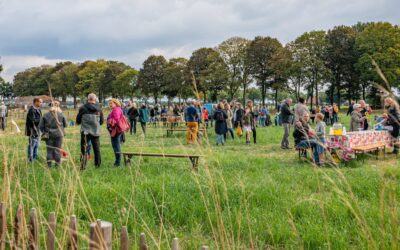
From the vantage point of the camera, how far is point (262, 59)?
54.1 meters

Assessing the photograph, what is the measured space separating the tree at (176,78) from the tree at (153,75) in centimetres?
137

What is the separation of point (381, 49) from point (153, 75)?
1437 inches

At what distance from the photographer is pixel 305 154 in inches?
382

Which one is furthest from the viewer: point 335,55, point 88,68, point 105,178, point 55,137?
point 88,68

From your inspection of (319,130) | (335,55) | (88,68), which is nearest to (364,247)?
(319,130)

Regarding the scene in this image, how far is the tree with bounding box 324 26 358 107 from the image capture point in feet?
169

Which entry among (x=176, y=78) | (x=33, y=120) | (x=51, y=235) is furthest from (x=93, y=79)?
(x=51, y=235)

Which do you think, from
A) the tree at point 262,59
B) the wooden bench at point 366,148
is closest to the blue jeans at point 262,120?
the wooden bench at point 366,148

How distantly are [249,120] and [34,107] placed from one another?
290 inches

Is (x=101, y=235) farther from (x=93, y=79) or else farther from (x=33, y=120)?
(x=93, y=79)

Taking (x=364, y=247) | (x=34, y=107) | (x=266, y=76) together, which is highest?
(x=266, y=76)

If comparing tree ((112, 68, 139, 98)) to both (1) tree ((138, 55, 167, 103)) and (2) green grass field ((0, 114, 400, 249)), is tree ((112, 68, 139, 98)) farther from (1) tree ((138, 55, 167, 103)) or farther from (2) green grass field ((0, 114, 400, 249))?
(2) green grass field ((0, 114, 400, 249))

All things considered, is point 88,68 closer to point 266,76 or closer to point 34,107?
point 266,76

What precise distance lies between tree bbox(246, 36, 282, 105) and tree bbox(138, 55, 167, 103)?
1924cm
